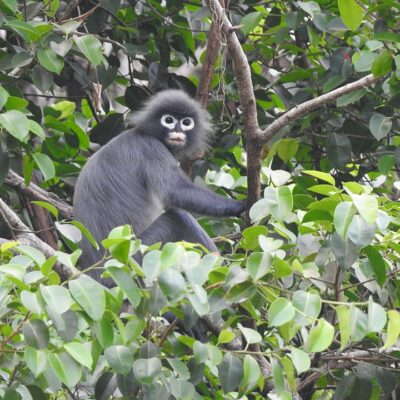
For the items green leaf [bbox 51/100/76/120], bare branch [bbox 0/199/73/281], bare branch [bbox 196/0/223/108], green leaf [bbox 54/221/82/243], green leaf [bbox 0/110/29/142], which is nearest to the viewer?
green leaf [bbox 54/221/82/243]

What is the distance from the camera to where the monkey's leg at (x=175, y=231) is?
5445 mm

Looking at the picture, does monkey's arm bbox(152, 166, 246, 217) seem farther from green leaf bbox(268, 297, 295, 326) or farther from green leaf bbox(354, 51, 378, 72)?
green leaf bbox(268, 297, 295, 326)

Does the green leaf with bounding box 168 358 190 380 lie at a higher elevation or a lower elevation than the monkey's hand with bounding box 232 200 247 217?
higher

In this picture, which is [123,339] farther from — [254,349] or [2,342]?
[254,349]

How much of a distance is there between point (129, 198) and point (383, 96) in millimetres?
1597

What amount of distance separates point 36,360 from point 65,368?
0.09 metres

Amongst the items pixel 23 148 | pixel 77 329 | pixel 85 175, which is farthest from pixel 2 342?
pixel 85 175

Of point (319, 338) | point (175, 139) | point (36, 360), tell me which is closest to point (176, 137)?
point (175, 139)

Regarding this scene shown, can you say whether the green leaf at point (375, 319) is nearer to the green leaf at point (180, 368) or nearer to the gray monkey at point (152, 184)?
the green leaf at point (180, 368)

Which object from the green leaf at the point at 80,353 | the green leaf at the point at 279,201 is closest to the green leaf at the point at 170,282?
the green leaf at the point at 80,353

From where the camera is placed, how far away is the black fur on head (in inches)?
243

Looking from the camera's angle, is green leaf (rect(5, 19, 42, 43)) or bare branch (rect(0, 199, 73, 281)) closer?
bare branch (rect(0, 199, 73, 281))

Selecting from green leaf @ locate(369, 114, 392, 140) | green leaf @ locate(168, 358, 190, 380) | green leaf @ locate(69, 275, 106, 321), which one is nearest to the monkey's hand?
green leaf @ locate(369, 114, 392, 140)

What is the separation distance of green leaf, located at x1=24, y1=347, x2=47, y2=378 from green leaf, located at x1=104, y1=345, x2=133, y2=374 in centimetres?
24
